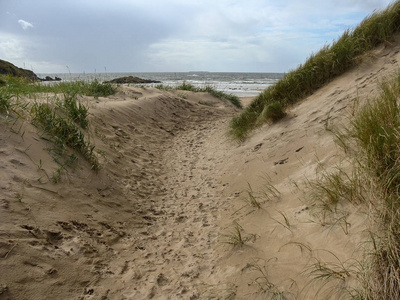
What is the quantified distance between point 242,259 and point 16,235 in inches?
71.6

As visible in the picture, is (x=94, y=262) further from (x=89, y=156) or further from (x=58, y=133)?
(x=58, y=133)

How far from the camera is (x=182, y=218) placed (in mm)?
3734

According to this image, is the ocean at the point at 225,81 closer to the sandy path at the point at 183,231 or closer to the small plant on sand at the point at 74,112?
the small plant on sand at the point at 74,112

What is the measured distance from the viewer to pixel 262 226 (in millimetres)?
2879

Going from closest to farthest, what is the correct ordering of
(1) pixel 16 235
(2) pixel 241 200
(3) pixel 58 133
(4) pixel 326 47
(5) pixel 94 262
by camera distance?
(1) pixel 16 235 → (5) pixel 94 262 → (2) pixel 241 200 → (3) pixel 58 133 → (4) pixel 326 47

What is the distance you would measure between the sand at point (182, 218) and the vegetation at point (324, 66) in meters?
0.30

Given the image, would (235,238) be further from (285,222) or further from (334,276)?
(334,276)

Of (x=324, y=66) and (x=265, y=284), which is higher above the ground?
(x=324, y=66)

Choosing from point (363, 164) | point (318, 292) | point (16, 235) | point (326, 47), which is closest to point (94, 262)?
point (16, 235)

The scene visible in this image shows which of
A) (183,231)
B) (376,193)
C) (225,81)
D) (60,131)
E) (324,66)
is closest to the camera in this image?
(376,193)

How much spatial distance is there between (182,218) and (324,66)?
14.3ft

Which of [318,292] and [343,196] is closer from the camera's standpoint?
[318,292]

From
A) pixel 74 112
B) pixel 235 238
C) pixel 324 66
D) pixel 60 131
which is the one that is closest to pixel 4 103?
pixel 60 131

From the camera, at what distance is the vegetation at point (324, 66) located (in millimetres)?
5672
